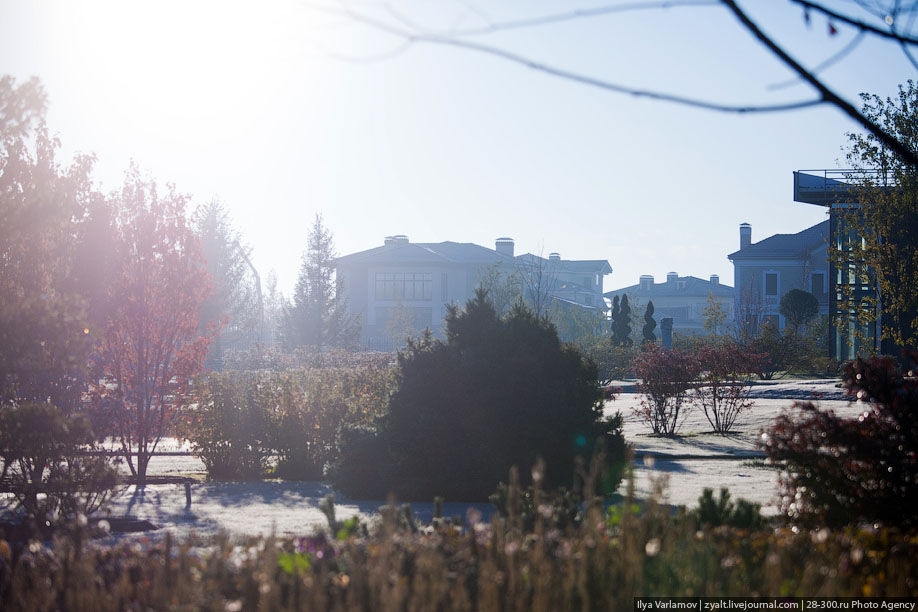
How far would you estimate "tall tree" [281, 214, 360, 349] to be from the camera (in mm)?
54094

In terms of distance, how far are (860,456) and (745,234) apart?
63.8m

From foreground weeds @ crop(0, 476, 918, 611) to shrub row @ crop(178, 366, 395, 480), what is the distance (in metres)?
7.59

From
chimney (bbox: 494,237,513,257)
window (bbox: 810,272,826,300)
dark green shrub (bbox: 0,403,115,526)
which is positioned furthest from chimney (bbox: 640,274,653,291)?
dark green shrub (bbox: 0,403,115,526)

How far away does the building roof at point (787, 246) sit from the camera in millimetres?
57153

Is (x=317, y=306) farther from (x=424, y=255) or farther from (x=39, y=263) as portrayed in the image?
(x=39, y=263)

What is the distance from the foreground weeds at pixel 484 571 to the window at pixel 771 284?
184ft

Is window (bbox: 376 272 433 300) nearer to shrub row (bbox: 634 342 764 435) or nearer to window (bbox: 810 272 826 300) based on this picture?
window (bbox: 810 272 826 300)

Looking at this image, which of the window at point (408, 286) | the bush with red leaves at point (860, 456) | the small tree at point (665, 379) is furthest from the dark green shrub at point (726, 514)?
the window at point (408, 286)

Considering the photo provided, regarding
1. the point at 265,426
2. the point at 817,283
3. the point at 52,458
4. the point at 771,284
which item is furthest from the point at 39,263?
the point at 771,284

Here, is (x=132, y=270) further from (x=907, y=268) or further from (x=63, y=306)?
(x=907, y=268)

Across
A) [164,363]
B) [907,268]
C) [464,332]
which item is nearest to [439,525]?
[464,332]

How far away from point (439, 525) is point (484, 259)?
6195 centimetres

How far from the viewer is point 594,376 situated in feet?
32.1

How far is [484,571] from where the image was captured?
136 inches
